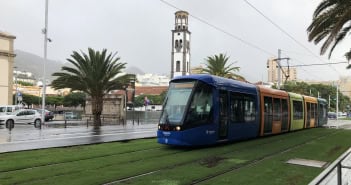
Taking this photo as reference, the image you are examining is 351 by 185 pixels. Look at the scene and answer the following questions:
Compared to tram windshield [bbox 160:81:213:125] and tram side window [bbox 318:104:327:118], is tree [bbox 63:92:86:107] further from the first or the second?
tram windshield [bbox 160:81:213:125]

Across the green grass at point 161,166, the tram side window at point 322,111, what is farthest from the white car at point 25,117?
the tram side window at point 322,111

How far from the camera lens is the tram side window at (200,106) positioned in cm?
1518

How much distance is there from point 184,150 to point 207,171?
4817 mm

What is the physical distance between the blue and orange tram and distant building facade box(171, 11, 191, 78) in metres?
82.7

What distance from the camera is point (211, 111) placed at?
15.9 meters

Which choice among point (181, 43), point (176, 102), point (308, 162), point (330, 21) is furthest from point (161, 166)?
point (181, 43)

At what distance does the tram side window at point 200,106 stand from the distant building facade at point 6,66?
48257mm

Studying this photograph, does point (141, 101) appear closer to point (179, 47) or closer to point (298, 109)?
point (179, 47)

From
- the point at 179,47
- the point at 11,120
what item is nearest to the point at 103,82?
the point at 11,120

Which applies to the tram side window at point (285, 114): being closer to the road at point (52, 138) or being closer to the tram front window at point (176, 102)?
the road at point (52, 138)

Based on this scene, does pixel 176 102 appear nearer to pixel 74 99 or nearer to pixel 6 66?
→ pixel 6 66

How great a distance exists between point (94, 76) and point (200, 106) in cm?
2300

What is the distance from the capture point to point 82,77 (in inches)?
1438

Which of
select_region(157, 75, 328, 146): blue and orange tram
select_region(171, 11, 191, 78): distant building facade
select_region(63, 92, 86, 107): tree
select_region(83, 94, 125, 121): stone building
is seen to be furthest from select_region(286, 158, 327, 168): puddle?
select_region(63, 92, 86, 107): tree
